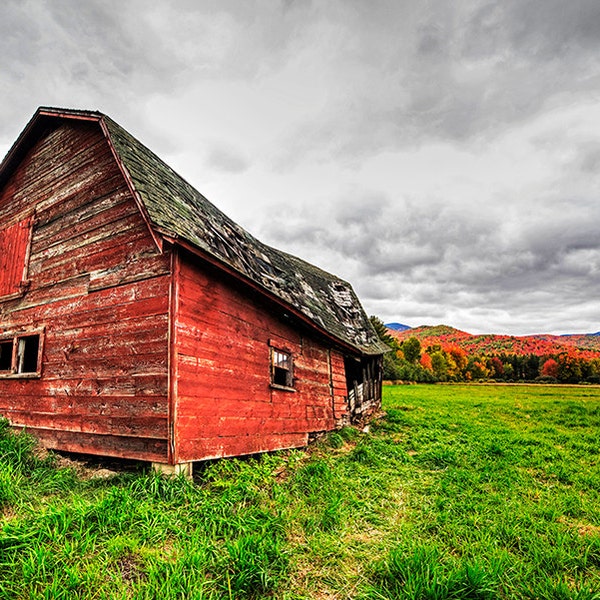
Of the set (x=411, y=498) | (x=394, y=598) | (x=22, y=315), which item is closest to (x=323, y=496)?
(x=411, y=498)

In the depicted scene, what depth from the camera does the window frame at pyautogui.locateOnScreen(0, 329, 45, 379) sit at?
784 centimetres

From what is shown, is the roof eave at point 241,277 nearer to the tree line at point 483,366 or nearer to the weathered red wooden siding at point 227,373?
the weathered red wooden siding at point 227,373

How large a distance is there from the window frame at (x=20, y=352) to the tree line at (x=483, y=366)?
46278 millimetres

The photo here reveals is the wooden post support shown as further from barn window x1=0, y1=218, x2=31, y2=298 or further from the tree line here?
the tree line

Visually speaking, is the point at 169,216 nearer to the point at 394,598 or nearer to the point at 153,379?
the point at 153,379

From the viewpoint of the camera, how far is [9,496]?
4703 millimetres

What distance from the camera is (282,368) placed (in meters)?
9.09

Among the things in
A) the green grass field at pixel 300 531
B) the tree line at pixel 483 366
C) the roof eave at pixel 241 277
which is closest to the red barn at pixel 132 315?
the roof eave at pixel 241 277

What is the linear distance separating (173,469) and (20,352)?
17.0ft

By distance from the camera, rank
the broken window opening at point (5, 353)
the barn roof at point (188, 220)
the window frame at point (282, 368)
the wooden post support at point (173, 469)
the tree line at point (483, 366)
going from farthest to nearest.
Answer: the tree line at point (483, 366) < the broken window opening at point (5, 353) < the window frame at point (282, 368) < the barn roof at point (188, 220) < the wooden post support at point (173, 469)

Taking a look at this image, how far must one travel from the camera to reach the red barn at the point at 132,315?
6141 millimetres

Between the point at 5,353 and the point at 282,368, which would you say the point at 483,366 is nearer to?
the point at 282,368

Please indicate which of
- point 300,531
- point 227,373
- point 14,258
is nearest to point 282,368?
point 227,373

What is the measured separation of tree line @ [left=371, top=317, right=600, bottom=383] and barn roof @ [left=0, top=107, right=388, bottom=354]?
40.9m
